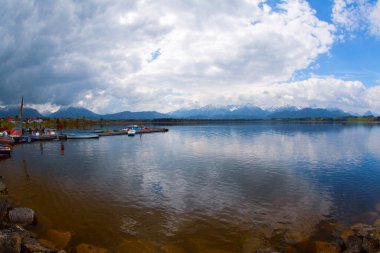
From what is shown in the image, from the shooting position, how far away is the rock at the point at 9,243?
13016 mm

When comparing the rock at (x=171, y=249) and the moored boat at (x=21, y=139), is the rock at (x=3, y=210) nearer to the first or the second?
the rock at (x=171, y=249)

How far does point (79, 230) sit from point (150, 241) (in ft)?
18.3

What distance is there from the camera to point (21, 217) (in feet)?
60.7

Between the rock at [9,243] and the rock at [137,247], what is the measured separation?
540 centimetres

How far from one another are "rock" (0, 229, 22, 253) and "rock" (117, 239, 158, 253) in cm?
540

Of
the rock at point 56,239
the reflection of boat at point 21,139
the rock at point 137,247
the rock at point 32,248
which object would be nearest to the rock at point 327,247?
the rock at point 137,247

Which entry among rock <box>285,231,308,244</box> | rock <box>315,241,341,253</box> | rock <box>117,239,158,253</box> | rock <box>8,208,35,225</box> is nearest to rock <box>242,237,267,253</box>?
rock <box>285,231,308,244</box>

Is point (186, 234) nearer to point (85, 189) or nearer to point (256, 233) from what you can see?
point (256, 233)

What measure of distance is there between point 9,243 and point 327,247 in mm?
18297

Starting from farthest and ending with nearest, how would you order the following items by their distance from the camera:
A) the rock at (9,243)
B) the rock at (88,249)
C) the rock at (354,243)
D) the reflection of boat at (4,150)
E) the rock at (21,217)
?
the reflection of boat at (4,150) → the rock at (21,217) → the rock at (88,249) → the rock at (354,243) → the rock at (9,243)

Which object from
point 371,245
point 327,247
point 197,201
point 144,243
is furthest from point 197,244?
point 371,245

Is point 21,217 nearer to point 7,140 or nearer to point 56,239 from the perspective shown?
point 56,239

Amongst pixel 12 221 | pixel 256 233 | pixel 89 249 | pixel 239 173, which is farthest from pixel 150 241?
pixel 239 173

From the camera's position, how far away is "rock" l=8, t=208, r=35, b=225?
18.4 metres
